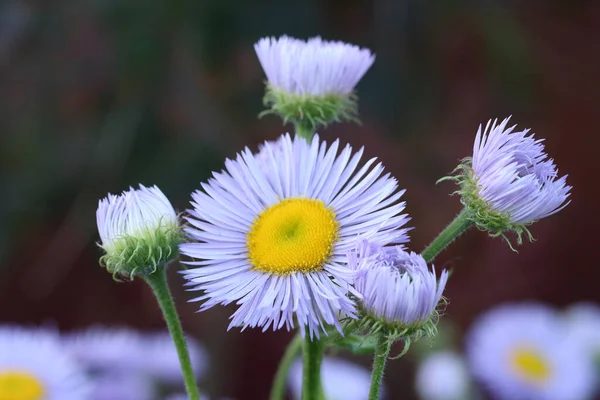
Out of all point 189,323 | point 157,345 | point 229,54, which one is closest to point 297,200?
point 157,345

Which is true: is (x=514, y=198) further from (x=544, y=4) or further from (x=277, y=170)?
(x=544, y=4)

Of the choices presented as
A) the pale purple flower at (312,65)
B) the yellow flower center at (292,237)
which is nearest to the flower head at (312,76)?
the pale purple flower at (312,65)

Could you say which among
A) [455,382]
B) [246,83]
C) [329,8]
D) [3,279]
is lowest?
[455,382]

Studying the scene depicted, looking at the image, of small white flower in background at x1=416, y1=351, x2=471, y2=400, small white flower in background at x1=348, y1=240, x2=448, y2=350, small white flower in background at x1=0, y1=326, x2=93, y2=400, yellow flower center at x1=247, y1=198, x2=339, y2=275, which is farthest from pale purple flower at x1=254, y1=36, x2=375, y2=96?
small white flower in background at x1=416, y1=351, x2=471, y2=400

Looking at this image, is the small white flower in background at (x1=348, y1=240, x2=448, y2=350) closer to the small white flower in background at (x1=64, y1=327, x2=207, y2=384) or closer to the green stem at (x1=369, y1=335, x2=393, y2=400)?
the green stem at (x1=369, y1=335, x2=393, y2=400)

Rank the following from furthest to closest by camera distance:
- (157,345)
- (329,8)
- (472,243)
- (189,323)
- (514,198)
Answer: (472,243), (189,323), (329,8), (157,345), (514,198)

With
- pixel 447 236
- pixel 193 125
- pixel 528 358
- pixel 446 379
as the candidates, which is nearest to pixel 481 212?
pixel 447 236
